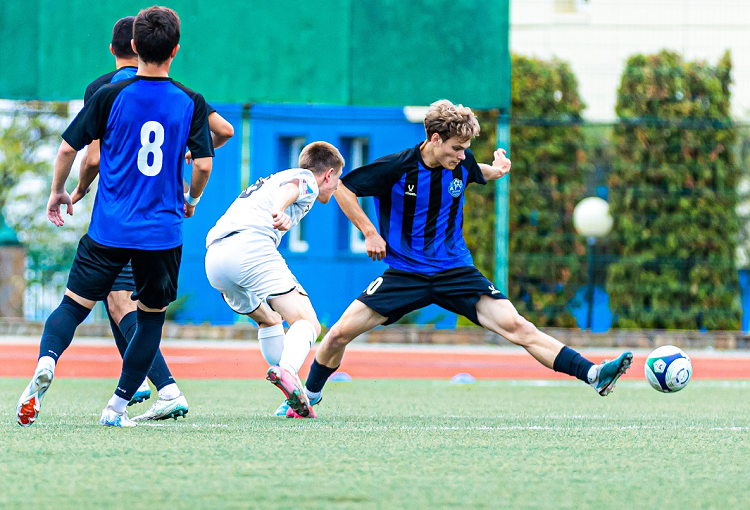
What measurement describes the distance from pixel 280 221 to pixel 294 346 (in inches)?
22.7

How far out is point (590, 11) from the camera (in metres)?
16.4

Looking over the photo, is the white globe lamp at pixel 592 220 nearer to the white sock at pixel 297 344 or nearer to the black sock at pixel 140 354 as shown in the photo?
the white sock at pixel 297 344

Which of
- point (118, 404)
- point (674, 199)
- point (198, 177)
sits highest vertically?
point (198, 177)

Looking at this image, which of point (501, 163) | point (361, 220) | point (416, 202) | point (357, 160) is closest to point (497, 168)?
point (501, 163)

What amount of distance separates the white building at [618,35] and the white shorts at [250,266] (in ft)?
33.7

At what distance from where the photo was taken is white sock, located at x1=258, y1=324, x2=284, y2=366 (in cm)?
576

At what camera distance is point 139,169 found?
473cm

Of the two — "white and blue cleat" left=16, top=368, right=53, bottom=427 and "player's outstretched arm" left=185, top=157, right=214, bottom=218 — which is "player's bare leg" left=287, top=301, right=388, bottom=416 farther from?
"white and blue cleat" left=16, top=368, right=53, bottom=427

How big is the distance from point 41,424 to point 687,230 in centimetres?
1159

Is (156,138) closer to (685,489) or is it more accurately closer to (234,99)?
(685,489)

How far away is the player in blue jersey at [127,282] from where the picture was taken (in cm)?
510

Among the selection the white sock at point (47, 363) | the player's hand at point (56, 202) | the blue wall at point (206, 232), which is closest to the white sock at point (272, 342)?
the player's hand at point (56, 202)

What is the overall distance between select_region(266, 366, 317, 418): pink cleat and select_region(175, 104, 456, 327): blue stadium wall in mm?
9873

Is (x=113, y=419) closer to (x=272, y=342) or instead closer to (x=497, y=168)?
(x=272, y=342)
